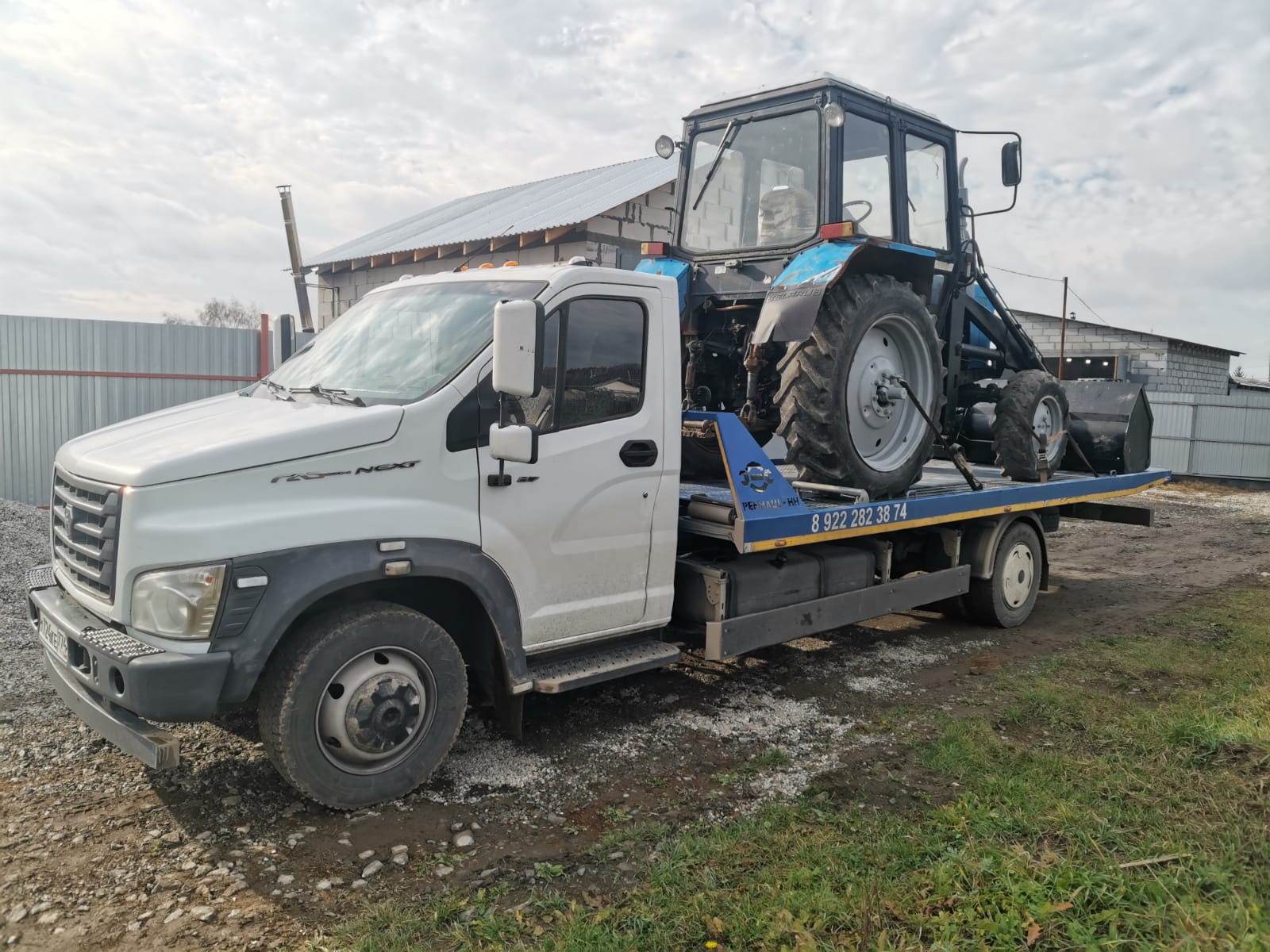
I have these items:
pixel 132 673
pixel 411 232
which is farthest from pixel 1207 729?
pixel 411 232

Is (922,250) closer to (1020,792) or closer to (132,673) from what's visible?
(1020,792)

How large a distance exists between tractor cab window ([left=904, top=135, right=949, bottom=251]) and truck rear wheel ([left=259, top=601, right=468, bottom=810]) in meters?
5.05

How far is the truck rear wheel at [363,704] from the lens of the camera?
3836mm

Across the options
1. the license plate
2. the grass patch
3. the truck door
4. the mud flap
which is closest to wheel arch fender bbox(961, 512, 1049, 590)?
the grass patch

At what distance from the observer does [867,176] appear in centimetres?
678

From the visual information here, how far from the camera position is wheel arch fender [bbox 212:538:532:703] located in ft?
12.1

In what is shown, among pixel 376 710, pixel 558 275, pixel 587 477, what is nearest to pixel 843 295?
pixel 558 275

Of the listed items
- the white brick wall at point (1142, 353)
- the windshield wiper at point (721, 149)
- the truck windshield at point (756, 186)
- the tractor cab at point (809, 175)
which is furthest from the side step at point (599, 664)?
the white brick wall at point (1142, 353)

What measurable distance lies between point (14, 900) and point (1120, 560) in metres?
11.7

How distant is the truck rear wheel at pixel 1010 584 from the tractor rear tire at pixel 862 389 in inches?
63.7

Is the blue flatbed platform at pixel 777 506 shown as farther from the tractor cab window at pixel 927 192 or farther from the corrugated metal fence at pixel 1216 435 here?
the corrugated metal fence at pixel 1216 435

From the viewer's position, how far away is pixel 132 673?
3.50 m

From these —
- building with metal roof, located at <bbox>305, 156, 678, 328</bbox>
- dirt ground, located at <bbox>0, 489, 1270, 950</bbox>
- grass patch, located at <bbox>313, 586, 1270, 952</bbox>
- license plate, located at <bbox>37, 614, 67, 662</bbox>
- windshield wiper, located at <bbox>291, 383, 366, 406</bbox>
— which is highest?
building with metal roof, located at <bbox>305, 156, 678, 328</bbox>

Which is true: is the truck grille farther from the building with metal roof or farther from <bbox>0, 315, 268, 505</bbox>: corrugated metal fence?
<bbox>0, 315, 268, 505</bbox>: corrugated metal fence
